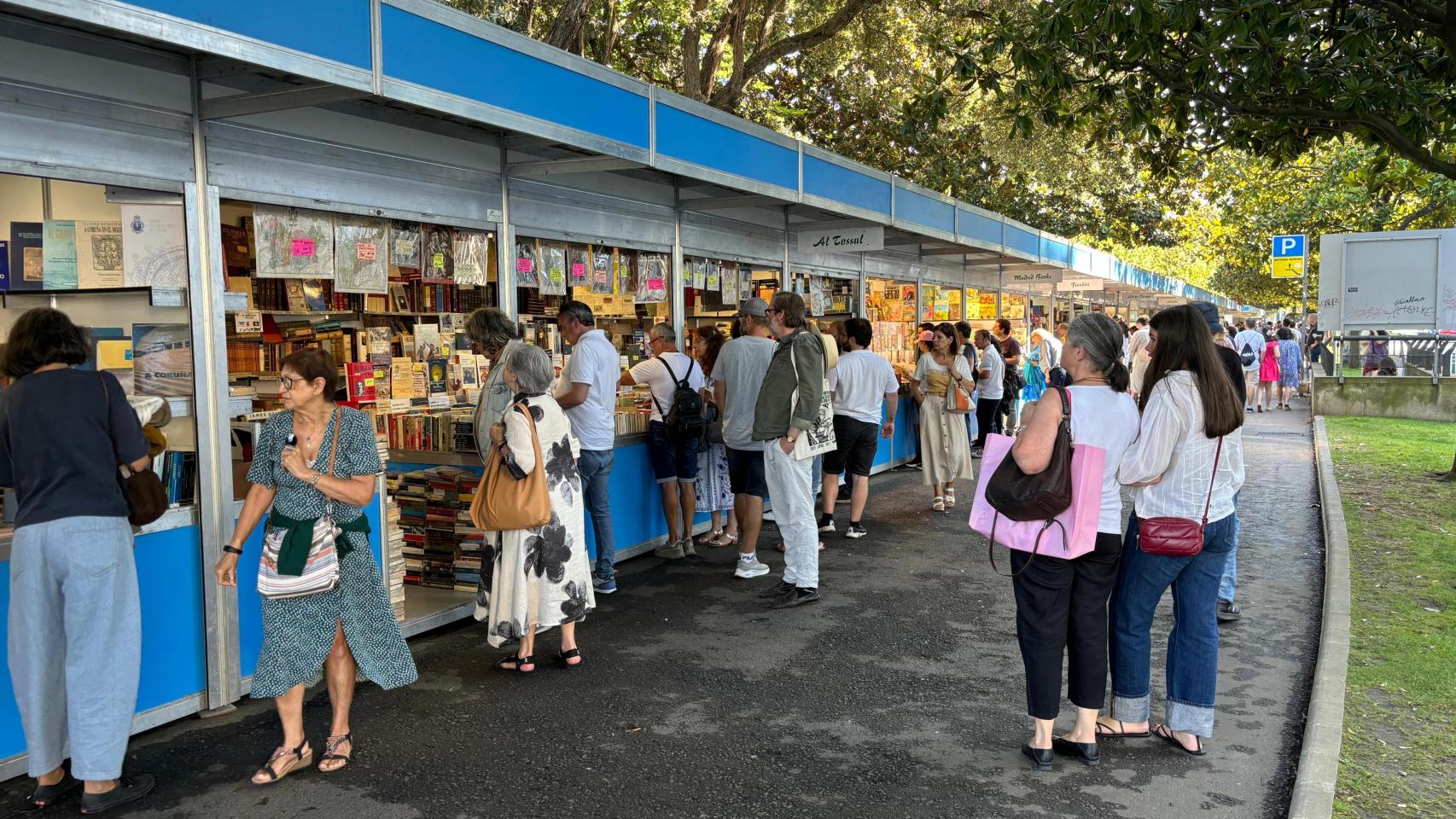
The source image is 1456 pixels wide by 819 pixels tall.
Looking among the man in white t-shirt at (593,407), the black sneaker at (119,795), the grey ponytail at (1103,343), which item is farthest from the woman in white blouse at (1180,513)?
the black sneaker at (119,795)

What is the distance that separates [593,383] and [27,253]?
3072mm

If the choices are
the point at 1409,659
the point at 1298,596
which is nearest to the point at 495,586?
the point at 1409,659

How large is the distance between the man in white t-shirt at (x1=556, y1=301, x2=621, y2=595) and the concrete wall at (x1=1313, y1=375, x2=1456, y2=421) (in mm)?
15467

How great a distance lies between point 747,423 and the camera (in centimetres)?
726

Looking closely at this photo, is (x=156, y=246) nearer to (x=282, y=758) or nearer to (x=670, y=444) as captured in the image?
(x=282, y=758)

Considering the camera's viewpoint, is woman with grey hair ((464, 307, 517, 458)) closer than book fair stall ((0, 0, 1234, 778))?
No

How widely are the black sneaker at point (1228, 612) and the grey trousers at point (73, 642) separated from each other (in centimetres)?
569

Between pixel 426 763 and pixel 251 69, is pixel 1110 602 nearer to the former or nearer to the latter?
pixel 426 763

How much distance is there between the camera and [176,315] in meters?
4.63

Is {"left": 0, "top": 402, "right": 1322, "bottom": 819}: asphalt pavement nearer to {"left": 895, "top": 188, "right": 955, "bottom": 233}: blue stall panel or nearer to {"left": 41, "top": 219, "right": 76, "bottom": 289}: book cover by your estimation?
{"left": 41, "top": 219, "right": 76, "bottom": 289}: book cover

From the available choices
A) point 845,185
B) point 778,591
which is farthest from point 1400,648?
point 845,185

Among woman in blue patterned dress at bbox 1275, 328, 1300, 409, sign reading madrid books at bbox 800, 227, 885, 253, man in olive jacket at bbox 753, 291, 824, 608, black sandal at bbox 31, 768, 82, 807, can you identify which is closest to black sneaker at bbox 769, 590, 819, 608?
man in olive jacket at bbox 753, 291, 824, 608

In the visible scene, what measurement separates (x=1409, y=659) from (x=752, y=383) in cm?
418

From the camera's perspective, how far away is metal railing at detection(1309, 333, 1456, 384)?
1698 centimetres
